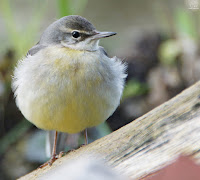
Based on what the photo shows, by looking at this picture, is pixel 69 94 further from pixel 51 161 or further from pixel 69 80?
pixel 51 161

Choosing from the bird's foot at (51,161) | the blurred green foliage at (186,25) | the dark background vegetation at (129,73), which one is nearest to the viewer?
the bird's foot at (51,161)

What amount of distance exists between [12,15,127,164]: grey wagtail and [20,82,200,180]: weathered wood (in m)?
0.51

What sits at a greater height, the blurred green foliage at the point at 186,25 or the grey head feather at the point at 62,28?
the grey head feather at the point at 62,28

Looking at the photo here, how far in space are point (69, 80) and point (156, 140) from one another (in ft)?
3.68

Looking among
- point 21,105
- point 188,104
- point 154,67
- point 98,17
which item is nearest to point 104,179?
point 188,104

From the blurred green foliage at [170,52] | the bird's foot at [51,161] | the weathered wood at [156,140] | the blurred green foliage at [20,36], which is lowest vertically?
the bird's foot at [51,161]

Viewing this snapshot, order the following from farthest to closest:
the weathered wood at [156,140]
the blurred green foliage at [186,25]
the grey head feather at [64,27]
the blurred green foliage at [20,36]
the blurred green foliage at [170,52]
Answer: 1. the blurred green foliage at [186,25]
2. the blurred green foliage at [170,52]
3. the blurred green foliage at [20,36]
4. the grey head feather at [64,27]
5. the weathered wood at [156,140]

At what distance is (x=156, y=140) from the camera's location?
2.04 m

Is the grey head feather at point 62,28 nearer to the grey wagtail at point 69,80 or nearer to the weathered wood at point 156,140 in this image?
the grey wagtail at point 69,80

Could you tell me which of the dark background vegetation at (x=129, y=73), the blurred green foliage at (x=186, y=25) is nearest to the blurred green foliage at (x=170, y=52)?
the dark background vegetation at (x=129, y=73)

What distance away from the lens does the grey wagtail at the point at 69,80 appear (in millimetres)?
2975

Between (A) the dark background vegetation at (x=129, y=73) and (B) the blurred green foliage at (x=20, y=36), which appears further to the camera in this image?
(B) the blurred green foliage at (x=20, y=36)

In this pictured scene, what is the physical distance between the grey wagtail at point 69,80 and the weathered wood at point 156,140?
51 centimetres

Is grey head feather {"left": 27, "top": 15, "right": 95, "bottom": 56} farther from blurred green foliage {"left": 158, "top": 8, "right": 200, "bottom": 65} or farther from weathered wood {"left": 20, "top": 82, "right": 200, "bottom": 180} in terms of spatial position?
blurred green foliage {"left": 158, "top": 8, "right": 200, "bottom": 65}
